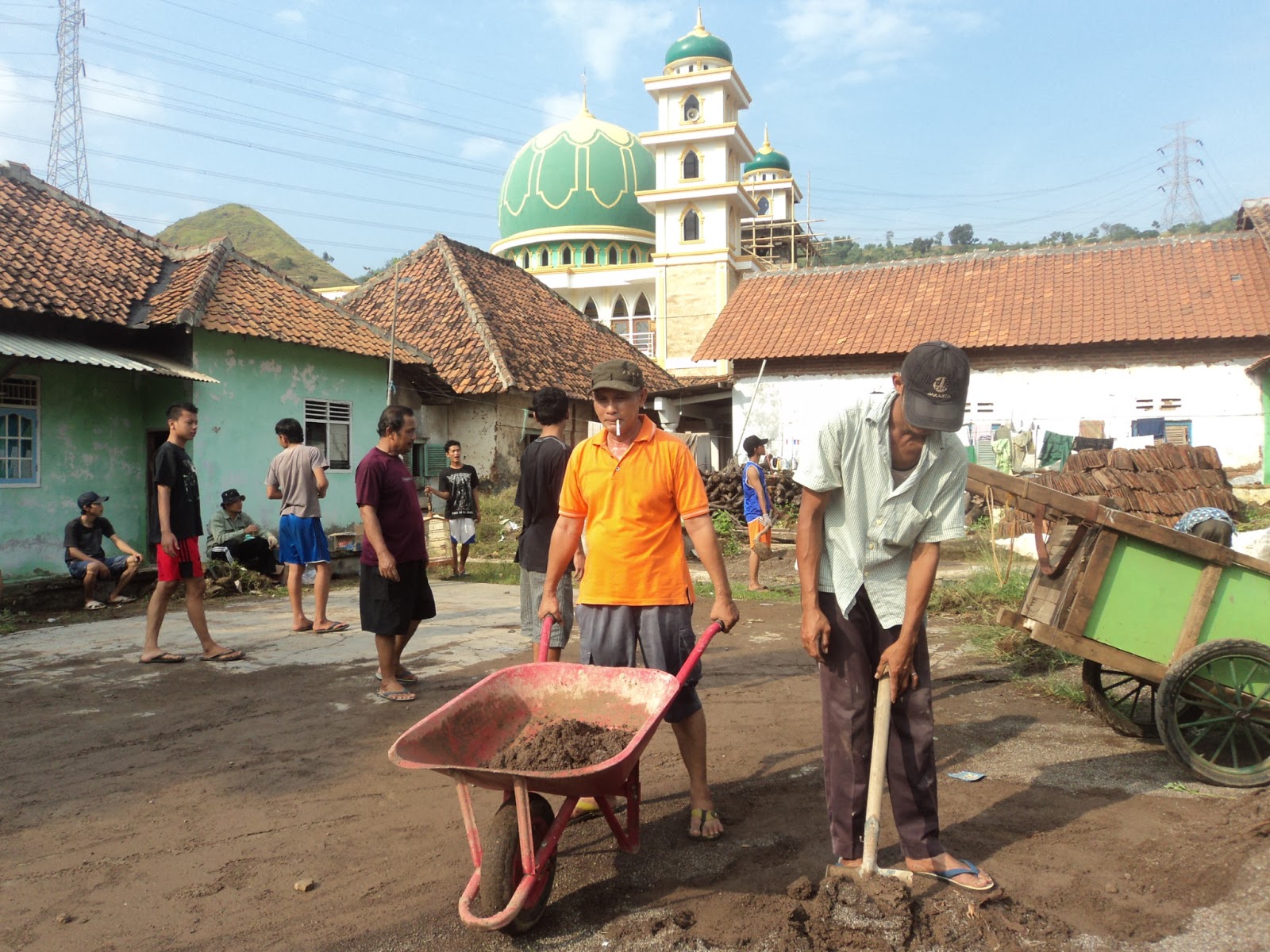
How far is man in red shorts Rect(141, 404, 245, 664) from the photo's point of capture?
252 inches

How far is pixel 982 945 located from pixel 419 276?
20.9 metres

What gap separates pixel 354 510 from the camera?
1531 centimetres

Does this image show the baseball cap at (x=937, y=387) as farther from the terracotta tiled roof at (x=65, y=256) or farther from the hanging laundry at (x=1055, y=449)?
the hanging laundry at (x=1055, y=449)

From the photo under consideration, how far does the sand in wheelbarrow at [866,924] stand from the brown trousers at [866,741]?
202 millimetres

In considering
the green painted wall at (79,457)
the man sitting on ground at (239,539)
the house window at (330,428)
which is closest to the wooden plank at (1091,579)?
the man sitting on ground at (239,539)

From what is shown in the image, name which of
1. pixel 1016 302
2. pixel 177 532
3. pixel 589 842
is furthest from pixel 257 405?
pixel 1016 302

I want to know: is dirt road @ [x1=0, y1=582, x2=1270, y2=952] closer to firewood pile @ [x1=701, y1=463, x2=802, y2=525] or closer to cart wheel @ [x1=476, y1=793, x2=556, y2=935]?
cart wheel @ [x1=476, y1=793, x2=556, y2=935]

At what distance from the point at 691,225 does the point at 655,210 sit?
1602mm

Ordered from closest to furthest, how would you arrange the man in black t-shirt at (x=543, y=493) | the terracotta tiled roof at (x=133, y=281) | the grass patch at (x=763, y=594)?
the man in black t-shirt at (x=543, y=493) < the grass patch at (x=763, y=594) < the terracotta tiled roof at (x=133, y=281)

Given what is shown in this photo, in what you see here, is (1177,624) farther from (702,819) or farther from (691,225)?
(691,225)

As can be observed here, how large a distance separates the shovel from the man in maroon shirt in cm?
337

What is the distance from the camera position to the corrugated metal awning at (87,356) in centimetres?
A: 977

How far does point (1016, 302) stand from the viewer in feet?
66.5

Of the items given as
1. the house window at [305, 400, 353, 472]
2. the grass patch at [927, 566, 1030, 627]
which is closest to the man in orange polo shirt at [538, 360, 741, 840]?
the grass patch at [927, 566, 1030, 627]
